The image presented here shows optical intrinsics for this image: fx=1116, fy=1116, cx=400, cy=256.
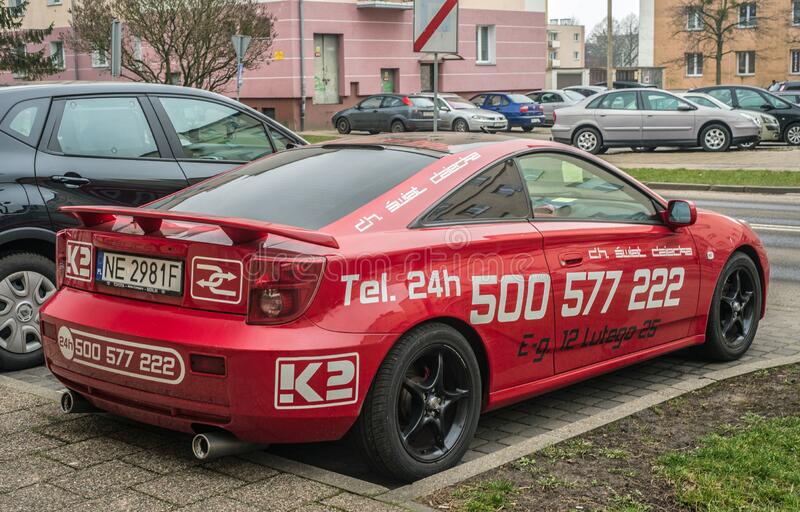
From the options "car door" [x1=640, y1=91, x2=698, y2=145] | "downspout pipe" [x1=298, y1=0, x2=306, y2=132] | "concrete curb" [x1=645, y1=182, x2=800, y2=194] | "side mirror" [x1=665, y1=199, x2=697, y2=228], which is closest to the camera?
"side mirror" [x1=665, y1=199, x2=697, y2=228]

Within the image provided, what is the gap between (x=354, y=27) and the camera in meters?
42.6

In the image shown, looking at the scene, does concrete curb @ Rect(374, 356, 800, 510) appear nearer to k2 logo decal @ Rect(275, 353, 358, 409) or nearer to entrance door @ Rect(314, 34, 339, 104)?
k2 logo decal @ Rect(275, 353, 358, 409)

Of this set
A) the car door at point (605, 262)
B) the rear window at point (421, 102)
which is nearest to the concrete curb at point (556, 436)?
the car door at point (605, 262)

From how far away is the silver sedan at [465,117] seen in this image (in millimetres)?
35688

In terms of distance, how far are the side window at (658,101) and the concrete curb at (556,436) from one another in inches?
833

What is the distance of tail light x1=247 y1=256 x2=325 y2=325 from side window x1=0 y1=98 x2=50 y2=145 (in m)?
3.02

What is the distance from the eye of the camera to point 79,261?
16.0 ft

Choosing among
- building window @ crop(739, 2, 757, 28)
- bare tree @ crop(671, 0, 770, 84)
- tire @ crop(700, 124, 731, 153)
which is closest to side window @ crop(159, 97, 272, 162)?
tire @ crop(700, 124, 731, 153)

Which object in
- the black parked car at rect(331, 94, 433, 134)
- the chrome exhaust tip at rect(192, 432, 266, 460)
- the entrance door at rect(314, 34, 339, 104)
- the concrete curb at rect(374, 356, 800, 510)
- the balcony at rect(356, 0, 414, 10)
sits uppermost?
the balcony at rect(356, 0, 414, 10)

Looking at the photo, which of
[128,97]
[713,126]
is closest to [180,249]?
[128,97]

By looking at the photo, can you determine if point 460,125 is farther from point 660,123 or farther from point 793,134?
point 793,134

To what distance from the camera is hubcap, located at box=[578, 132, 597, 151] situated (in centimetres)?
2734

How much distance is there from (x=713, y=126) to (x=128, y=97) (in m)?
21.9

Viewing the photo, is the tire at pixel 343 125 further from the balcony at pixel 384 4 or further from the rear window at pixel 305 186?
the rear window at pixel 305 186
